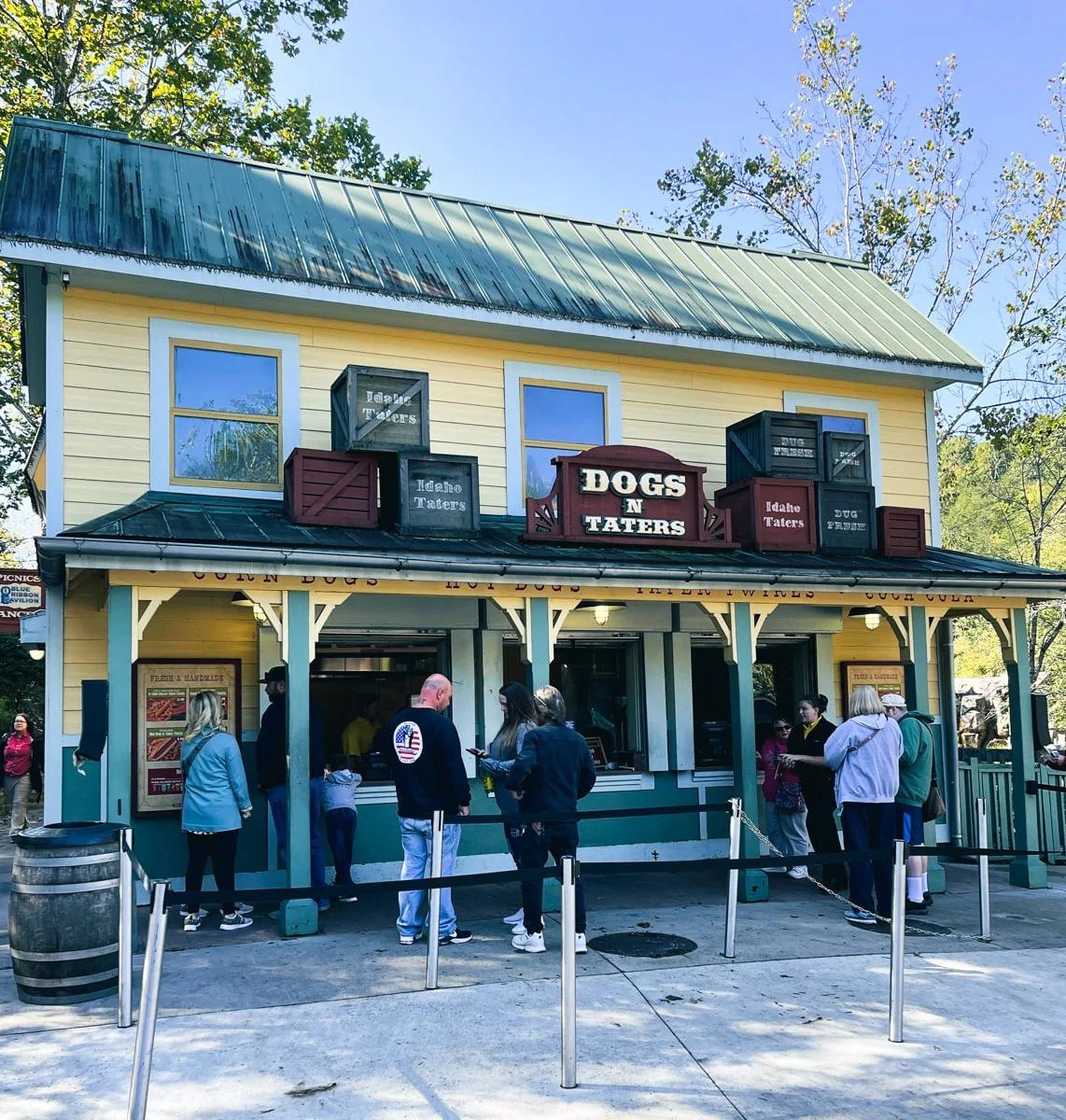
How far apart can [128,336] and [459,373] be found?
3181 mm

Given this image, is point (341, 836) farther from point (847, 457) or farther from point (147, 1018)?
point (847, 457)

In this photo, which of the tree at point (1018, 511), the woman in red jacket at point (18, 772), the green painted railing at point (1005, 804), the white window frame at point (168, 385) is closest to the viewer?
the white window frame at point (168, 385)

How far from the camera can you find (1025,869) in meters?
10.2

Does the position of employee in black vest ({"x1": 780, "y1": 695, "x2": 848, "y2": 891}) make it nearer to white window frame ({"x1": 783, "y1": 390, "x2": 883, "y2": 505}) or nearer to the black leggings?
white window frame ({"x1": 783, "y1": 390, "x2": 883, "y2": 505})

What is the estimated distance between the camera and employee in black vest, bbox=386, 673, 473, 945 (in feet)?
24.0

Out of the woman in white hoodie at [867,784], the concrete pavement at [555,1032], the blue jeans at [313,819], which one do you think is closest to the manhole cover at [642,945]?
the concrete pavement at [555,1032]

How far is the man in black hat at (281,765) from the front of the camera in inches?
335

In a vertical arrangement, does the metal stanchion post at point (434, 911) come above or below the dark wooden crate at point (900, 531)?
below

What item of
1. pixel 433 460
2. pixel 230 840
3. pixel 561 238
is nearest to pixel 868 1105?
pixel 230 840

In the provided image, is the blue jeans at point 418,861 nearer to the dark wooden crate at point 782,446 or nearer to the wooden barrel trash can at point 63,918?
the wooden barrel trash can at point 63,918

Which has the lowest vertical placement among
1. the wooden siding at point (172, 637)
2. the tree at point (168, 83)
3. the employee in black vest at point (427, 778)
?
the employee in black vest at point (427, 778)

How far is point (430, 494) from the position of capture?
9.30 meters

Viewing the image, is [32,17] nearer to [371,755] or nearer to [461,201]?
[461,201]

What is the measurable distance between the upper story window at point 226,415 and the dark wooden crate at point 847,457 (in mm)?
5787
